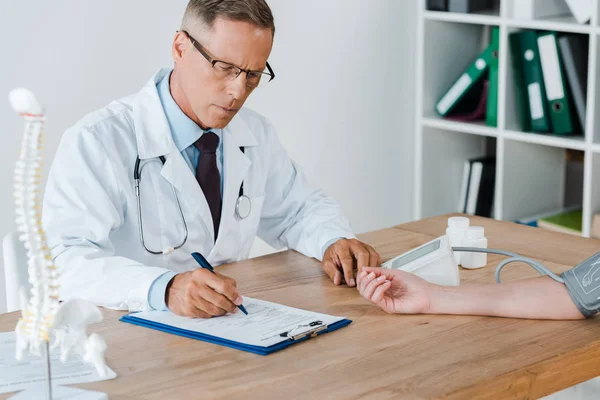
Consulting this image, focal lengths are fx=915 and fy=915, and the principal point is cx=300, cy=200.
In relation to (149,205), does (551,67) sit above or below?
above

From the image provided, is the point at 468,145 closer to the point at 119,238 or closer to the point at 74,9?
the point at 74,9

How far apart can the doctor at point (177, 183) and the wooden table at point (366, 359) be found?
4.7 inches

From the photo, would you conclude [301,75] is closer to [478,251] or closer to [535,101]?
[535,101]

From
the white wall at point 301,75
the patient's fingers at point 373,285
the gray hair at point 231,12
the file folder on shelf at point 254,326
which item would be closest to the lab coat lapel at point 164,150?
the gray hair at point 231,12

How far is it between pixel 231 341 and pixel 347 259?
0.48 metres

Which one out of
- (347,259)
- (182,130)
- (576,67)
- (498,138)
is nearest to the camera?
(347,259)

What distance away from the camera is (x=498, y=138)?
3.69 m

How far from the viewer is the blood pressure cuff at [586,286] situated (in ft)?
5.62

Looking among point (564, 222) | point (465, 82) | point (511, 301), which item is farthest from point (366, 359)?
point (465, 82)

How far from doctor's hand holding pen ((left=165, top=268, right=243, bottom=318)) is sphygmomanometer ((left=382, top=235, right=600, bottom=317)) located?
41 centimetres

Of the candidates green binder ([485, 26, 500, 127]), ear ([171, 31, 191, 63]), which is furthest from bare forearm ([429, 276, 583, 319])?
green binder ([485, 26, 500, 127])

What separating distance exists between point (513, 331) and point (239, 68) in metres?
0.80

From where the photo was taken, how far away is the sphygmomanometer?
1725 millimetres

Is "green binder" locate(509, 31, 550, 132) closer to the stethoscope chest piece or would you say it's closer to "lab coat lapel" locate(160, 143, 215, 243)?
the stethoscope chest piece
